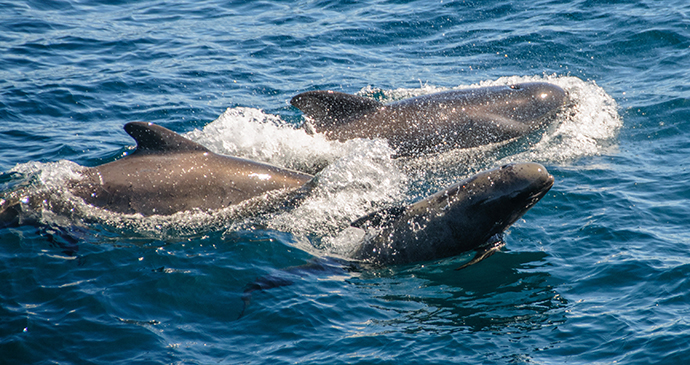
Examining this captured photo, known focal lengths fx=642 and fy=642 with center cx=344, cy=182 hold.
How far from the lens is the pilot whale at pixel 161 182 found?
9.86m

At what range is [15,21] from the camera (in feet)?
72.0

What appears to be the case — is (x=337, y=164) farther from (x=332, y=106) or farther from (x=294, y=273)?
(x=294, y=273)

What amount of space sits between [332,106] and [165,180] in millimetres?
3879

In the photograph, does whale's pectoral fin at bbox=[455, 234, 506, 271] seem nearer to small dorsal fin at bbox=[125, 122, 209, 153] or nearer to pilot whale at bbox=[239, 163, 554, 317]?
pilot whale at bbox=[239, 163, 554, 317]

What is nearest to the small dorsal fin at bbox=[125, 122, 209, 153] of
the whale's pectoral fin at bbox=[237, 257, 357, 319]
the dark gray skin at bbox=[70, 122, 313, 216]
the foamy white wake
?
the dark gray skin at bbox=[70, 122, 313, 216]

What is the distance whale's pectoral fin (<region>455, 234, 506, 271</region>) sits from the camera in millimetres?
8781

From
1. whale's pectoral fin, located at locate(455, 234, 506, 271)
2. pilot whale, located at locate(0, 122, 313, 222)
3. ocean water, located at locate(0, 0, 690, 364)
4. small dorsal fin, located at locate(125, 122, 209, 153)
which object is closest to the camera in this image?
ocean water, located at locate(0, 0, 690, 364)

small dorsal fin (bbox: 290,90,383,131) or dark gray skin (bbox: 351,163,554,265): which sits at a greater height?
small dorsal fin (bbox: 290,90,383,131)

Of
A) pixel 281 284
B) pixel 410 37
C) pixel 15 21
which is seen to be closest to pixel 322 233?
pixel 281 284

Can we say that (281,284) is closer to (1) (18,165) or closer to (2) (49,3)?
(1) (18,165)

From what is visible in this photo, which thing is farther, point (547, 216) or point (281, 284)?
point (547, 216)

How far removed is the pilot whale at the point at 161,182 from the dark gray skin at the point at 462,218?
227cm

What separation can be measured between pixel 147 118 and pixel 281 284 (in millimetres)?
8385

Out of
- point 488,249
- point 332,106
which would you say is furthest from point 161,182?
point 488,249
